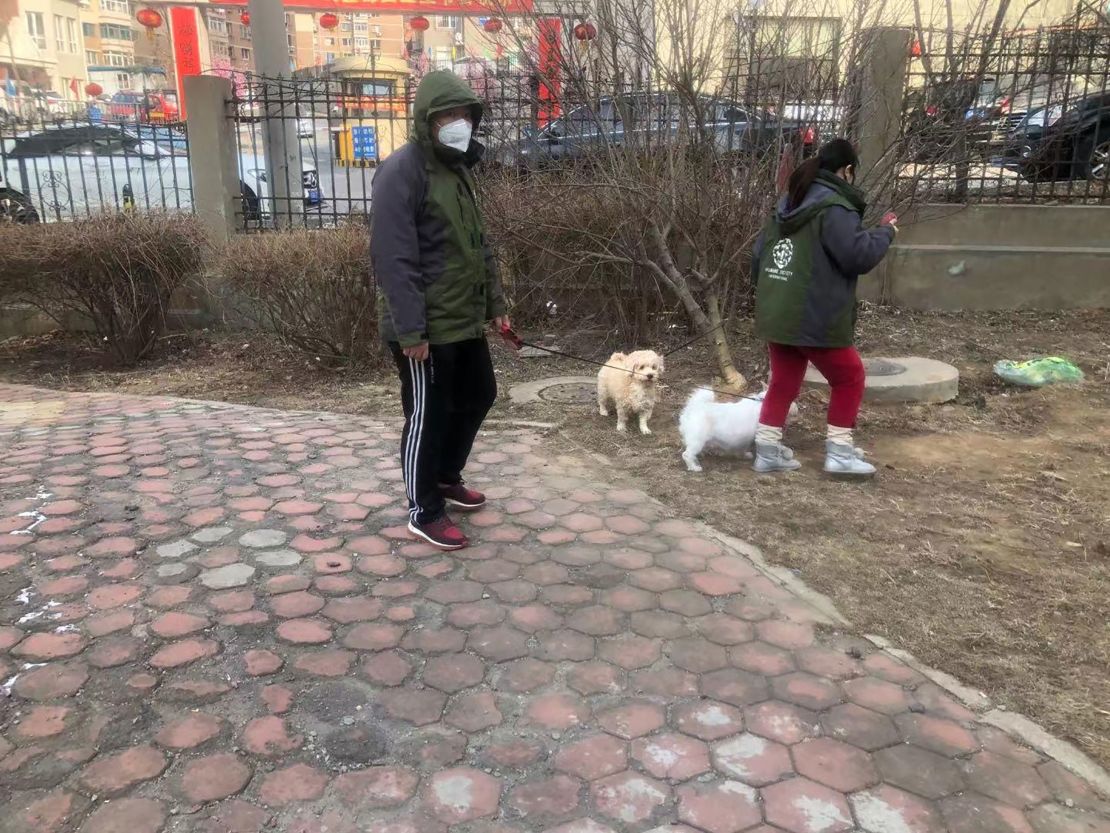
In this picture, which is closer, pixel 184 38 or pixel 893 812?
pixel 893 812

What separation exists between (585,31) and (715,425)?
3.25 m

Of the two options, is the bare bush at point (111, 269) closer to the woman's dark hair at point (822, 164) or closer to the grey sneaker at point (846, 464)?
the woman's dark hair at point (822, 164)

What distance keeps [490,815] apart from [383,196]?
2.16m

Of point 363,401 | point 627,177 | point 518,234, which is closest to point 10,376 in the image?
point 363,401

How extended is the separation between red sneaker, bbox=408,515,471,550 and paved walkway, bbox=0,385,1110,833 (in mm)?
83

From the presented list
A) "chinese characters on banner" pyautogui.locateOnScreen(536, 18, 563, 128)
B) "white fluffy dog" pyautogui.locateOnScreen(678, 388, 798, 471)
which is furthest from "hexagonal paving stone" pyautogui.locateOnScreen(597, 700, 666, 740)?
"chinese characters on banner" pyautogui.locateOnScreen(536, 18, 563, 128)

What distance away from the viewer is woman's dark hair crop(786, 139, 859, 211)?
406 centimetres

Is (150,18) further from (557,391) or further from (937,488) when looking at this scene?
(937,488)

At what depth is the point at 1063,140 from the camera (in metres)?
8.26

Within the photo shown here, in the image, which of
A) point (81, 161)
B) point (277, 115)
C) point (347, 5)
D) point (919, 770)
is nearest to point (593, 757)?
point (919, 770)

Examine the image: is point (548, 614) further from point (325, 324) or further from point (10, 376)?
point (10, 376)

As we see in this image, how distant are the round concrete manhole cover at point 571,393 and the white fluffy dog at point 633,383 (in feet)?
2.07

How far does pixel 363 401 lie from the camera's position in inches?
242

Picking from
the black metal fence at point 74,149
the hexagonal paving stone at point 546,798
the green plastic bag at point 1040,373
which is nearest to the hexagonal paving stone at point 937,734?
the hexagonal paving stone at point 546,798
